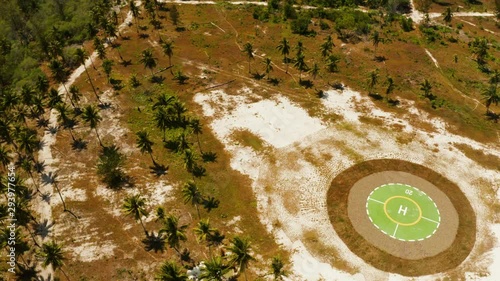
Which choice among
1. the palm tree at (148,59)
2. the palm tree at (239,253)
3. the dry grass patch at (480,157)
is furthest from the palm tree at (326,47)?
the palm tree at (239,253)

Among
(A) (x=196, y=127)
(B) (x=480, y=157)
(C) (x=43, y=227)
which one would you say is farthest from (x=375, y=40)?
(C) (x=43, y=227)

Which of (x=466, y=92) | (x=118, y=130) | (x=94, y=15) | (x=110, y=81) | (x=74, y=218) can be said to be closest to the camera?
(x=74, y=218)

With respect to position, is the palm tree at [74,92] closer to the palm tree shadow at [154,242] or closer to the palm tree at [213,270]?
the palm tree shadow at [154,242]

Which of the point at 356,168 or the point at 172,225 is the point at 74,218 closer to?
the point at 172,225

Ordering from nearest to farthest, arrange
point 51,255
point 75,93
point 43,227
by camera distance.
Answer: point 51,255
point 43,227
point 75,93

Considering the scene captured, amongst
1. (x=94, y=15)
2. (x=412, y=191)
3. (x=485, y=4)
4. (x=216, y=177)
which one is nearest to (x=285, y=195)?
(x=216, y=177)

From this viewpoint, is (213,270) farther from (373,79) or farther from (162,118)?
(373,79)

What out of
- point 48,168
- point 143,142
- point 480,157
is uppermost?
point 143,142
